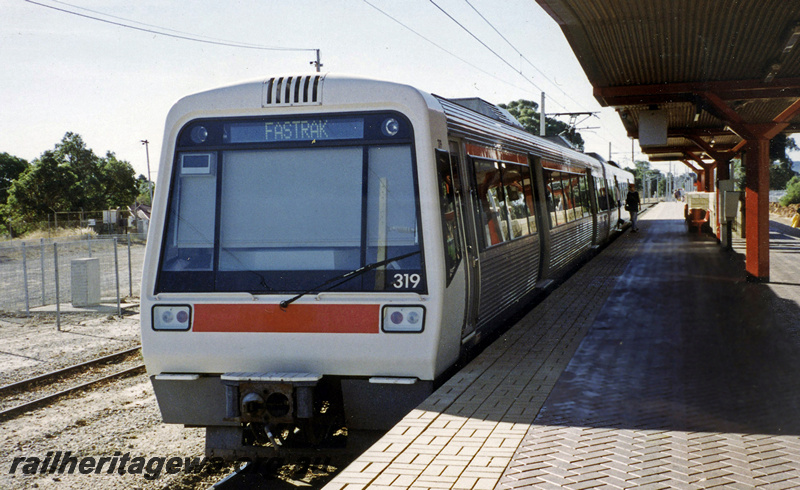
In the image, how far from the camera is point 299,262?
18.6 ft

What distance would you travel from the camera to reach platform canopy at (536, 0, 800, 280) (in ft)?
34.0

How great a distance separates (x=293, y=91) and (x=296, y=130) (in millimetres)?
300

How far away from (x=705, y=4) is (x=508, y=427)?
7.41m

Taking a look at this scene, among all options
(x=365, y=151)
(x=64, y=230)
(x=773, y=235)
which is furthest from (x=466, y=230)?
(x=64, y=230)

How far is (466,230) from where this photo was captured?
21.5ft

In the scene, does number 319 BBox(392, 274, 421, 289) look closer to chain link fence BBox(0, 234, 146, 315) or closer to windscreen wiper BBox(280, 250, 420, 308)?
windscreen wiper BBox(280, 250, 420, 308)

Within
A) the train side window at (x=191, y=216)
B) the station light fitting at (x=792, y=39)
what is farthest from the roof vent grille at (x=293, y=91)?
the station light fitting at (x=792, y=39)

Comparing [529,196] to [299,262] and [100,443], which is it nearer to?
[299,262]

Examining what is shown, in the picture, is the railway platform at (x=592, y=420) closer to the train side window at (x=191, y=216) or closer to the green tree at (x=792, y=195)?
the train side window at (x=191, y=216)

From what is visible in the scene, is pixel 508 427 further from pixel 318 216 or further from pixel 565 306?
pixel 565 306

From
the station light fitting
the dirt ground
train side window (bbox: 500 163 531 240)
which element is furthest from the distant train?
the station light fitting

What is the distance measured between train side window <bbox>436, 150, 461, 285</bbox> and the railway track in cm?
586

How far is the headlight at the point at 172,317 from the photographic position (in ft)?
19.0

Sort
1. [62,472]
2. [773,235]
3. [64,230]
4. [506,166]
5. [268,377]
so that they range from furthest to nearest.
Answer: [64,230], [773,235], [506,166], [62,472], [268,377]
